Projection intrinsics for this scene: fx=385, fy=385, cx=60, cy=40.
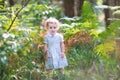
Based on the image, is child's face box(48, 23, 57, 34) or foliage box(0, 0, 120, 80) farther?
child's face box(48, 23, 57, 34)

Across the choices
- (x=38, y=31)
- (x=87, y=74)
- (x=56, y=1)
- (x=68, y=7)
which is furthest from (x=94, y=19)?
(x=56, y=1)

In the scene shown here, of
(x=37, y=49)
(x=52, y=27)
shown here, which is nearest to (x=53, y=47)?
(x=52, y=27)

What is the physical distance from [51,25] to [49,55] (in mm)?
499

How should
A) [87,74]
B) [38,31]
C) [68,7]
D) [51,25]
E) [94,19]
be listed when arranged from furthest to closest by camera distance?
1. [68,7]
2. [94,19]
3. [38,31]
4. [87,74]
5. [51,25]

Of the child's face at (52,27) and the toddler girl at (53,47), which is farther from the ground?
the child's face at (52,27)

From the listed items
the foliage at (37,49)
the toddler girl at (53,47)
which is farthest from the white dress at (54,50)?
the foliage at (37,49)

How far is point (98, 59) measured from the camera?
7344 millimetres

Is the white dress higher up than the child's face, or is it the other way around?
the child's face

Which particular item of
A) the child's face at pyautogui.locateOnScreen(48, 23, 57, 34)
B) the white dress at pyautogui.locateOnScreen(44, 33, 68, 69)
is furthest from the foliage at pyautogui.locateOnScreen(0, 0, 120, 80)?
the child's face at pyautogui.locateOnScreen(48, 23, 57, 34)

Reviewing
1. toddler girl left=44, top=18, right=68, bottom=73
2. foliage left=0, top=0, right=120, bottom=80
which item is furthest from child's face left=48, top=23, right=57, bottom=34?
foliage left=0, top=0, right=120, bottom=80

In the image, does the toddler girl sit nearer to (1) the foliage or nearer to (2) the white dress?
(2) the white dress

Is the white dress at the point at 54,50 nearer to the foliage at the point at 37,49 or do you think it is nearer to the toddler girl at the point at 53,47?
the toddler girl at the point at 53,47

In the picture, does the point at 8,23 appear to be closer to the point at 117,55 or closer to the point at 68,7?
the point at 117,55

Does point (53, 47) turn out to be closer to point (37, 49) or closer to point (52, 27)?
point (52, 27)
